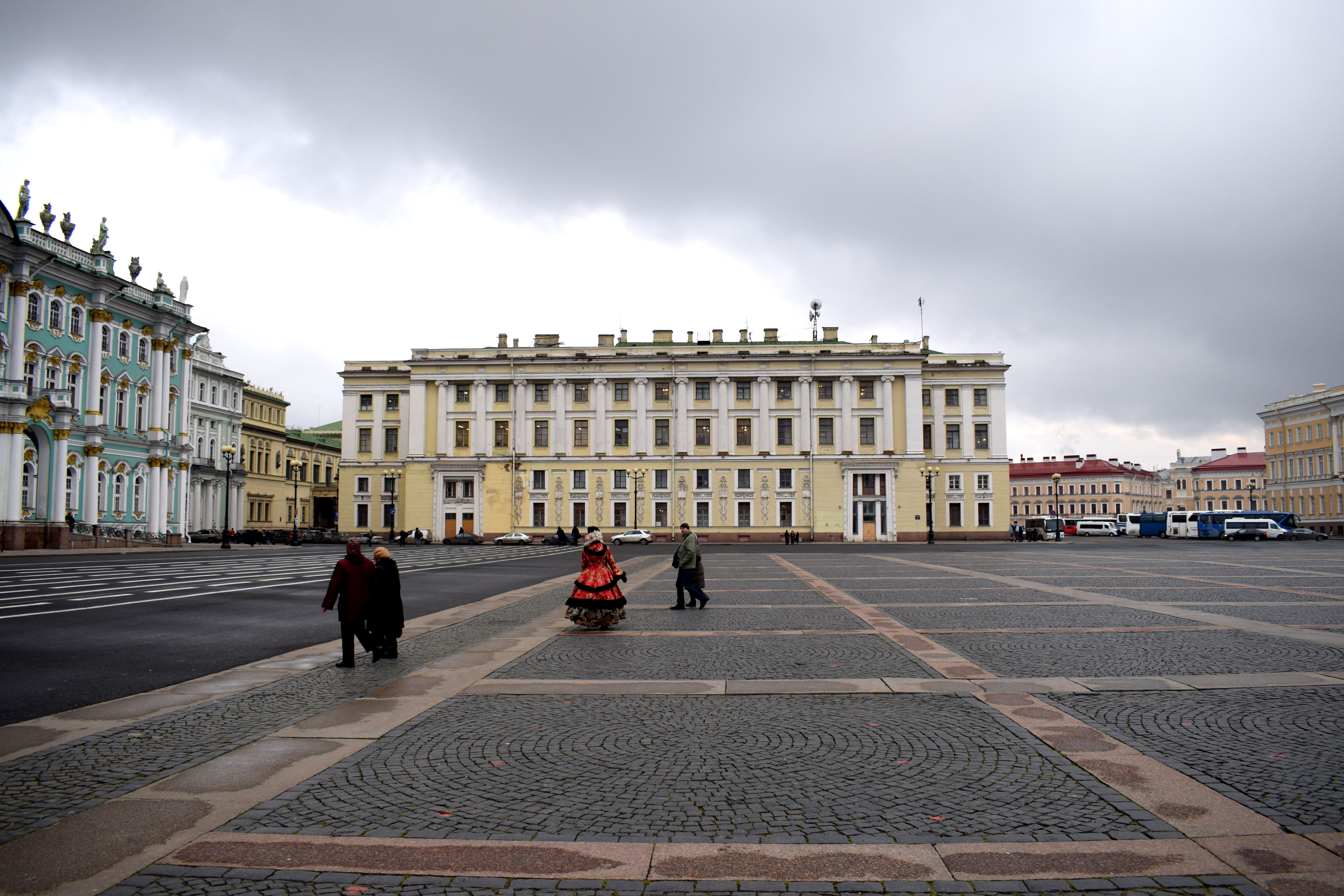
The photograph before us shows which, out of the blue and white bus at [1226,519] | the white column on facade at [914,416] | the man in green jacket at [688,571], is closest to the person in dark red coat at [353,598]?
the man in green jacket at [688,571]

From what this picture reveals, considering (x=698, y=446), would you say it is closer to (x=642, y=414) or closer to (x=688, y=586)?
(x=642, y=414)

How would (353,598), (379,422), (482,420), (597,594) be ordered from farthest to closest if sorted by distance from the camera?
(379,422), (482,420), (597,594), (353,598)

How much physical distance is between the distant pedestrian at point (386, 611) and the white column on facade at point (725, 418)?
60.1 m

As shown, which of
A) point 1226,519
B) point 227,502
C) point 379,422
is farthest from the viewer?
point 1226,519

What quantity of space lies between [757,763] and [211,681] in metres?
6.39

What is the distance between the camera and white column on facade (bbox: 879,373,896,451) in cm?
6950

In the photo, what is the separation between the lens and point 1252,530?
72750 millimetres

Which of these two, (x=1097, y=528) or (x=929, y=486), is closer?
(x=929, y=486)

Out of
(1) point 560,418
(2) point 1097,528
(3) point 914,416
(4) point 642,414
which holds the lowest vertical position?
(2) point 1097,528

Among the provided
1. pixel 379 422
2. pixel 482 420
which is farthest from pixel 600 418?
pixel 379 422

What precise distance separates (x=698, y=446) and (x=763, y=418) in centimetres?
616

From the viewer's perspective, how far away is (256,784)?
532cm

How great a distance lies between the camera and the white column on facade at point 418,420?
7169cm

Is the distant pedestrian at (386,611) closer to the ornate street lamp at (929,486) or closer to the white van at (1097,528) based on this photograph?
the ornate street lamp at (929,486)
